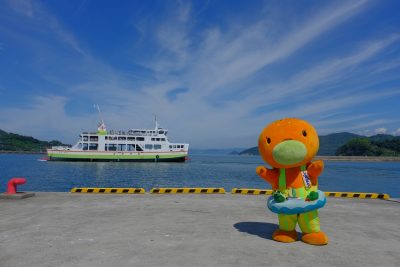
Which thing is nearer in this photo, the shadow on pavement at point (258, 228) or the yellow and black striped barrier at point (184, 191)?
the shadow on pavement at point (258, 228)

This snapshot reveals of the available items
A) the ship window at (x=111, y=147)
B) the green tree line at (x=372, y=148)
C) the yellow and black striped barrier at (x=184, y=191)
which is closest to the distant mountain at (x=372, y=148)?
the green tree line at (x=372, y=148)

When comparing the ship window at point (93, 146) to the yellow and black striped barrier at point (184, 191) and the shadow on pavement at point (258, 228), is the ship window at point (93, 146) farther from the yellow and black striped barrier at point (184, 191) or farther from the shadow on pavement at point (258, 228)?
the shadow on pavement at point (258, 228)

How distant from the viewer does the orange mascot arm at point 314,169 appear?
16.0 feet

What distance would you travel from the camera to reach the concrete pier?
4203 mm

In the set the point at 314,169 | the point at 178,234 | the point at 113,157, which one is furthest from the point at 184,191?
the point at 113,157

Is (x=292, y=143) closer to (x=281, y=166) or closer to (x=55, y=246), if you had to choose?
(x=281, y=166)

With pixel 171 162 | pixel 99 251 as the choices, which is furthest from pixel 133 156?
pixel 99 251

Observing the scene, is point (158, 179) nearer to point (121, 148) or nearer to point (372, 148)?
point (121, 148)

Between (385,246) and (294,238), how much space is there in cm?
141

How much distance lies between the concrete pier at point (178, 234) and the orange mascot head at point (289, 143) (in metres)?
1.36

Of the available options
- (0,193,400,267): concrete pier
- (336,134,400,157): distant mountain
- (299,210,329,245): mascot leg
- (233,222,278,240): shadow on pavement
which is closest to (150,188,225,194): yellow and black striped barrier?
(0,193,400,267): concrete pier

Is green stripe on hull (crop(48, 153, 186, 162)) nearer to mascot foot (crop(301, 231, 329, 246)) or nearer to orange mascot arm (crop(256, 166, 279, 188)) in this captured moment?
orange mascot arm (crop(256, 166, 279, 188))

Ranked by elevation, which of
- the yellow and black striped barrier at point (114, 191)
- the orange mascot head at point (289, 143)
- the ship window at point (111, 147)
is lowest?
the yellow and black striped barrier at point (114, 191)

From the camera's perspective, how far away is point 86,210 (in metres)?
7.75
